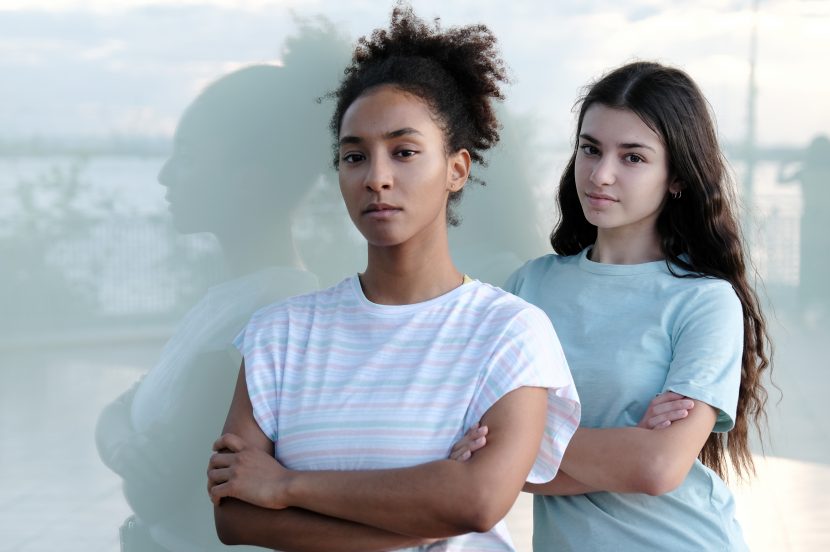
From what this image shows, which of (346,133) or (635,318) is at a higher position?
(346,133)

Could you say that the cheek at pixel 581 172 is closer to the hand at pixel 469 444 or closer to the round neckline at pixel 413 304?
the round neckline at pixel 413 304

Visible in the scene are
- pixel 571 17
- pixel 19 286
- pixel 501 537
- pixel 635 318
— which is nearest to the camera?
pixel 501 537

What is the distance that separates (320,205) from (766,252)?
3.85ft

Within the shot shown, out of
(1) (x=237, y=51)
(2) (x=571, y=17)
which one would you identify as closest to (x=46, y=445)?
(1) (x=237, y=51)

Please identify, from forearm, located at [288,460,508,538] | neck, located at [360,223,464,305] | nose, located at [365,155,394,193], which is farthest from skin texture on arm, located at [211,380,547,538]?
nose, located at [365,155,394,193]

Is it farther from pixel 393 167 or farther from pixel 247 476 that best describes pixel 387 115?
pixel 247 476

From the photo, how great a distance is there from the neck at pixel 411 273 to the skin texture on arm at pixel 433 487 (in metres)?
0.24

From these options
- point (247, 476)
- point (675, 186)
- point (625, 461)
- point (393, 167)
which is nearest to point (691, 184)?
point (675, 186)

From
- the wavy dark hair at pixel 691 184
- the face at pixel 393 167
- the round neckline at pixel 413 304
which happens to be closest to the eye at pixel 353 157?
the face at pixel 393 167

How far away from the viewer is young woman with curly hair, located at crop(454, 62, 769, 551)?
64.2 inches

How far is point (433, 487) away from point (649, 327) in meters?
0.62

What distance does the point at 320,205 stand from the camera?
224 centimetres

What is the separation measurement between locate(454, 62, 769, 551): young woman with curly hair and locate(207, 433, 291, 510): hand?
50cm

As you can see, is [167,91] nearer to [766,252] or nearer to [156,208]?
[156,208]
